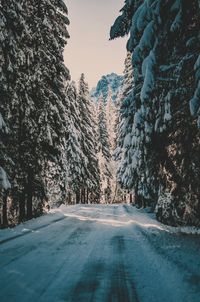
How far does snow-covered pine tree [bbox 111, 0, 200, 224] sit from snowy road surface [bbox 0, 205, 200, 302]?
299 cm

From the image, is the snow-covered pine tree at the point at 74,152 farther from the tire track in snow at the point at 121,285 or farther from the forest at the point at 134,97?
the tire track in snow at the point at 121,285

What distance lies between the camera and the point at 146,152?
13.5 metres

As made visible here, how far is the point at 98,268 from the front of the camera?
7344 mm

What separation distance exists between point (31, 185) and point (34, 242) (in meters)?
9.06

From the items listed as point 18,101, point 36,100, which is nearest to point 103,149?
point 36,100

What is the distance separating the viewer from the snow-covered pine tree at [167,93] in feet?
27.6

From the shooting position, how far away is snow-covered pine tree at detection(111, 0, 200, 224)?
842cm

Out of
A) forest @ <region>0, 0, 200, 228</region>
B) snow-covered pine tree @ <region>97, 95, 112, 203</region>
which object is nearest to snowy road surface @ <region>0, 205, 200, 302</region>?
forest @ <region>0, 0, 200, 228</region>

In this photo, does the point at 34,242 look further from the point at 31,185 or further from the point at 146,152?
the point at 31,185

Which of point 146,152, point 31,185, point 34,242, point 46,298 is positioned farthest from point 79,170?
point 46,298

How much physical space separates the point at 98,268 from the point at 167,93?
6143mm

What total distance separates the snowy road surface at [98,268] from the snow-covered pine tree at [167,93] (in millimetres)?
2991

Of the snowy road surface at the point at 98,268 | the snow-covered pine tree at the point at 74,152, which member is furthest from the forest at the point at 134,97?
the snow-covered pine tree at the point at 74,152

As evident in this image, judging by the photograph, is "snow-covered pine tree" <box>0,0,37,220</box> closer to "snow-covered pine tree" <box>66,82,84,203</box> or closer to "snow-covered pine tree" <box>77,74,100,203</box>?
"snow-covered pine tree" <box>66,82,84,203</box>
